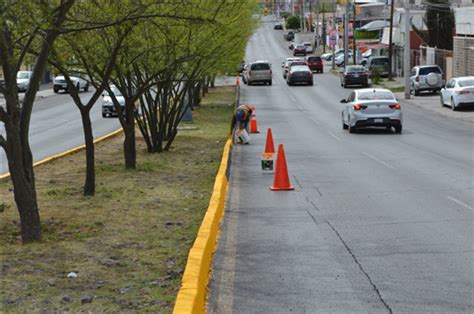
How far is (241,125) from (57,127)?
1356 cm

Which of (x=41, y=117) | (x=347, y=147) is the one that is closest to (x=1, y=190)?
(x=347, y=147)

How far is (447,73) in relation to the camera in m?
60.0

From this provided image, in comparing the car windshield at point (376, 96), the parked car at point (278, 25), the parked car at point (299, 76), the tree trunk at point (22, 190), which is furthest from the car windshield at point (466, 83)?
the parked car at point (278, 25)

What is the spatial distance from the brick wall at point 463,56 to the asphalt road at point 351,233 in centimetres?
2925

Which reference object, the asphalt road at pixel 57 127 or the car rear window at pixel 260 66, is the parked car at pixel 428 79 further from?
the asphalt road at pixel 57 127

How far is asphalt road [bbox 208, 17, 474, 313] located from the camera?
8.30m

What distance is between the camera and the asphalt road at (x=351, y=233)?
830cm

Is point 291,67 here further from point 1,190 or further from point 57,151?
point 1,190

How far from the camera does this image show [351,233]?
1168 centimetres

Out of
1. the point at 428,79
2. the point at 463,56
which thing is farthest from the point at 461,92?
the point at 463,56

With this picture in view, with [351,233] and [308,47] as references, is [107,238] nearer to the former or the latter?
[351,233]

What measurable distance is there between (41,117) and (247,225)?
112ft

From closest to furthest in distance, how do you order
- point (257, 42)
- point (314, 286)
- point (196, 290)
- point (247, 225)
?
point (196, 290)
point (314, 286)
point (247, 225)
point (257, 42)

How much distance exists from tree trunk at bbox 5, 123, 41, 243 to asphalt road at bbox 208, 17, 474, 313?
218 centimetres
